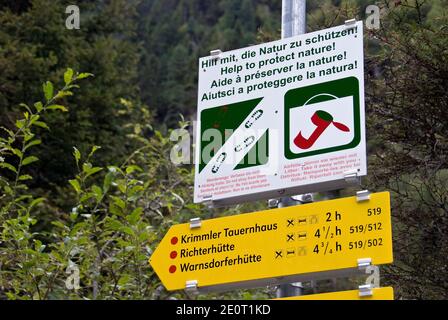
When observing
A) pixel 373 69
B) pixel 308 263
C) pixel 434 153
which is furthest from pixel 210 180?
pixel 373 69

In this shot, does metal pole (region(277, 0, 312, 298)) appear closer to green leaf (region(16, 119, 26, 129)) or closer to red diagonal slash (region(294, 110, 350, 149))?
red diagonal slash (region(294, 110, 350, 149))

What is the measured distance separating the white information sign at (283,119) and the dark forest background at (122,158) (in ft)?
5.83

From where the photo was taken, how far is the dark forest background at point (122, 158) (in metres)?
7.76

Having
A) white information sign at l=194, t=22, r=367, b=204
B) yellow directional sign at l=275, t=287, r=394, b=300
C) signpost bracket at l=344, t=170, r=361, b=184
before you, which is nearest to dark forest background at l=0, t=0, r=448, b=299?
white information sign at l=194, t=22, r=367, b=204

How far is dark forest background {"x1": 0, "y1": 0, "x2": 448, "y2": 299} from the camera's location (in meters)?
7.76

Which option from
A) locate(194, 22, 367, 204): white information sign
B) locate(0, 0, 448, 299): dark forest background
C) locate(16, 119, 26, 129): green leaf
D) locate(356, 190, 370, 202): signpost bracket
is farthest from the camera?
locate(0, 0, 448, 299): dark forest background

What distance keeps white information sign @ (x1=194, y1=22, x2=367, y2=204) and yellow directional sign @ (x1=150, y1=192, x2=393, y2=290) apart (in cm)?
20

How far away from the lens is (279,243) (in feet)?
17.0

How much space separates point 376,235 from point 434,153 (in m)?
3.06

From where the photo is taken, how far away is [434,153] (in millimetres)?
7770

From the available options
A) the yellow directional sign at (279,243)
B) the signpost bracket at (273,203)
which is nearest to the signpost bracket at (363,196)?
the yellow directional sign at (279,243)

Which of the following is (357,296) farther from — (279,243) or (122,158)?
(122,158)

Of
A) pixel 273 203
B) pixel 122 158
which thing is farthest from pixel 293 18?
pixel 122 158
